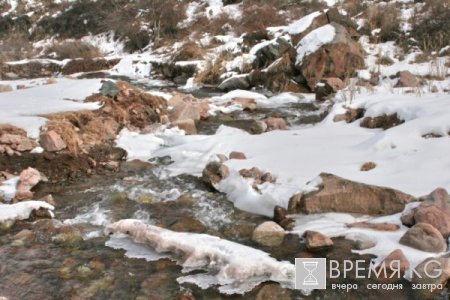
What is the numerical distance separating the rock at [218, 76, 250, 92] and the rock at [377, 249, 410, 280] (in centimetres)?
895

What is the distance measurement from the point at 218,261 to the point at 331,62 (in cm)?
859

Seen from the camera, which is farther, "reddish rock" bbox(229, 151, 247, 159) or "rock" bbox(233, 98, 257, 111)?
"rock" bbox(233, 98, 257, 111)

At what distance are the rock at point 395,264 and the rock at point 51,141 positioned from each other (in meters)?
4.43

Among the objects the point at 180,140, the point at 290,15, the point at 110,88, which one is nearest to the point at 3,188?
the point at 180,140

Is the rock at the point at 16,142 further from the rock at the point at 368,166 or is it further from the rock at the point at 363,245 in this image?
the rock at the point at 363,245

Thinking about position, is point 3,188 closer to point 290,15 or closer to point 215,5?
point 290,15

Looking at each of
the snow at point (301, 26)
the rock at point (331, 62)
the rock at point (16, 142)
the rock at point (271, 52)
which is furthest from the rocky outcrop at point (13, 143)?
the snow at point (301, 26)

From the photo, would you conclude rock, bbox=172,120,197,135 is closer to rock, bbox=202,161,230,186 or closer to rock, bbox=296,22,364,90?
rock, bbox=202,161,230,186

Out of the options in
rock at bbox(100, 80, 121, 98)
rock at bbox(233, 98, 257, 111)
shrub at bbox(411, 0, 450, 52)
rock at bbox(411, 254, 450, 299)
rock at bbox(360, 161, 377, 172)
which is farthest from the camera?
shrub at bbox(411, 0, 450, 52)

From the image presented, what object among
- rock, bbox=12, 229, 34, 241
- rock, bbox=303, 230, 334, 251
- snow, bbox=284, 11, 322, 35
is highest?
snow, bbox=284, 11, 322, 35

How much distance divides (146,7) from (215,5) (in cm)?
302

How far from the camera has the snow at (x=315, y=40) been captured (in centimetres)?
1111

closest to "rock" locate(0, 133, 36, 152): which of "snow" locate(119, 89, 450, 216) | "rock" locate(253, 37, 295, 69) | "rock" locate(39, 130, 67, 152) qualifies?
"rock" locate(39, 130, 67, 152)

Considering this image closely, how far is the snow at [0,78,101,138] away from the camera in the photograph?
625 centimetres
